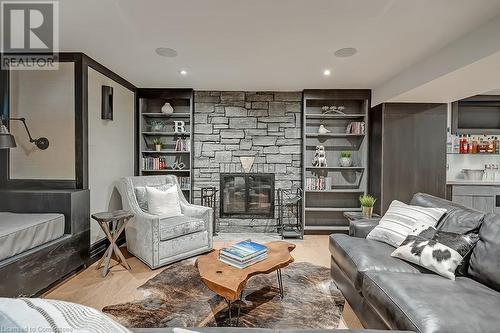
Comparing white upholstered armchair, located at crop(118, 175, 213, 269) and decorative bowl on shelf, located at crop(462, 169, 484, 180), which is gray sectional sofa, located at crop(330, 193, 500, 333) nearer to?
white upholstered armchair, located at crop(118, 175, 213, 269)

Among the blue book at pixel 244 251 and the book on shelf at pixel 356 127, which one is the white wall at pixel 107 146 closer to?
the blue book at pixel 244 251

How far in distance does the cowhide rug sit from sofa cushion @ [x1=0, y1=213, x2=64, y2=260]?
0.87 meters

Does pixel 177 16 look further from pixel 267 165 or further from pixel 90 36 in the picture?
pixel 267 165

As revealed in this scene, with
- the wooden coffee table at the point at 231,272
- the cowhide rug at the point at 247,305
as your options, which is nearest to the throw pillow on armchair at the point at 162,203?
the cowhide rug at the point at 247,305

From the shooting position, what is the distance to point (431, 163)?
4.22 m

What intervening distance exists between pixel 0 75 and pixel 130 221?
84.5 inches

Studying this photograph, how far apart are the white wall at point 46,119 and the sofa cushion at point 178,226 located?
118 centimetres

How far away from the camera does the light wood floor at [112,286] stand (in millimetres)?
2467

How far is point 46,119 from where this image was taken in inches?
129

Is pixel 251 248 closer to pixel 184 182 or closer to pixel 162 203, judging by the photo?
pixel 162 203

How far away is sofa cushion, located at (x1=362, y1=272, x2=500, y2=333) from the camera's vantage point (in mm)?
1369

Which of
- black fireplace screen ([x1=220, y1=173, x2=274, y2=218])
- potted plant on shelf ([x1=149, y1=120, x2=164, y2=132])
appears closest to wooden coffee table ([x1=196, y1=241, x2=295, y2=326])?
black fireplace screen ([x1=220, y1=173, x2=274, y2=218])

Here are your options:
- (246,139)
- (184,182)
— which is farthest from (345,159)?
(184,182)

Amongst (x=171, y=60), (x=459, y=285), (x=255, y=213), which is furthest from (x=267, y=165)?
(x=459, y=285)
